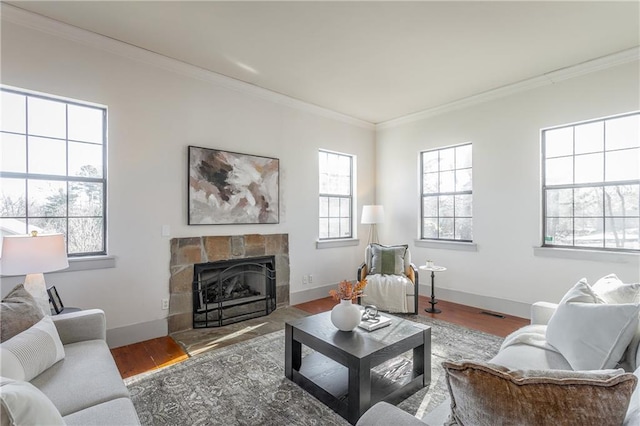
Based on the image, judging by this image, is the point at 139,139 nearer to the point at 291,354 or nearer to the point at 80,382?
the point at 80,382

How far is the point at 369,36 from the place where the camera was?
2834 millimetres

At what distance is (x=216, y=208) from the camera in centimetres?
360

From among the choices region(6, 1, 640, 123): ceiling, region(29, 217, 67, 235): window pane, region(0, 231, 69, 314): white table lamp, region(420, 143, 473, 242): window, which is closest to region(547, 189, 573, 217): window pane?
region(420, 143, 473, 242): window

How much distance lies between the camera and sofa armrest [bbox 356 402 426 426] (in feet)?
3.37

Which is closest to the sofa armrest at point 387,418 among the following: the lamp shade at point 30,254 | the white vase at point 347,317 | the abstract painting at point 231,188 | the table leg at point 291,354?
the white vase at point 347,317

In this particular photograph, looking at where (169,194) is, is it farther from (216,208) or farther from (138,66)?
(138,66)

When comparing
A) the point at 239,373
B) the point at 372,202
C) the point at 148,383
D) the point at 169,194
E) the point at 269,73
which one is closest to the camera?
the point at 148,383

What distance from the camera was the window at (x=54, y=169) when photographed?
2.58m

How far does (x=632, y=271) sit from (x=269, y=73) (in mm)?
4404

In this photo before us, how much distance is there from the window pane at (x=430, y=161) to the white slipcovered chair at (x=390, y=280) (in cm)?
144

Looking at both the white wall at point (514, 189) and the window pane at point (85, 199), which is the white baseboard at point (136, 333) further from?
the white wall at point (514, 189)

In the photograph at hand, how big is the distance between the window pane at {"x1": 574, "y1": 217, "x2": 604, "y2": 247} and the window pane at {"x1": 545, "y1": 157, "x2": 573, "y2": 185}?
0.48 metres

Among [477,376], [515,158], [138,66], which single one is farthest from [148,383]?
[515,158]

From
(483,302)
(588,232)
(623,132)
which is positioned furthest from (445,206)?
(623,132)
